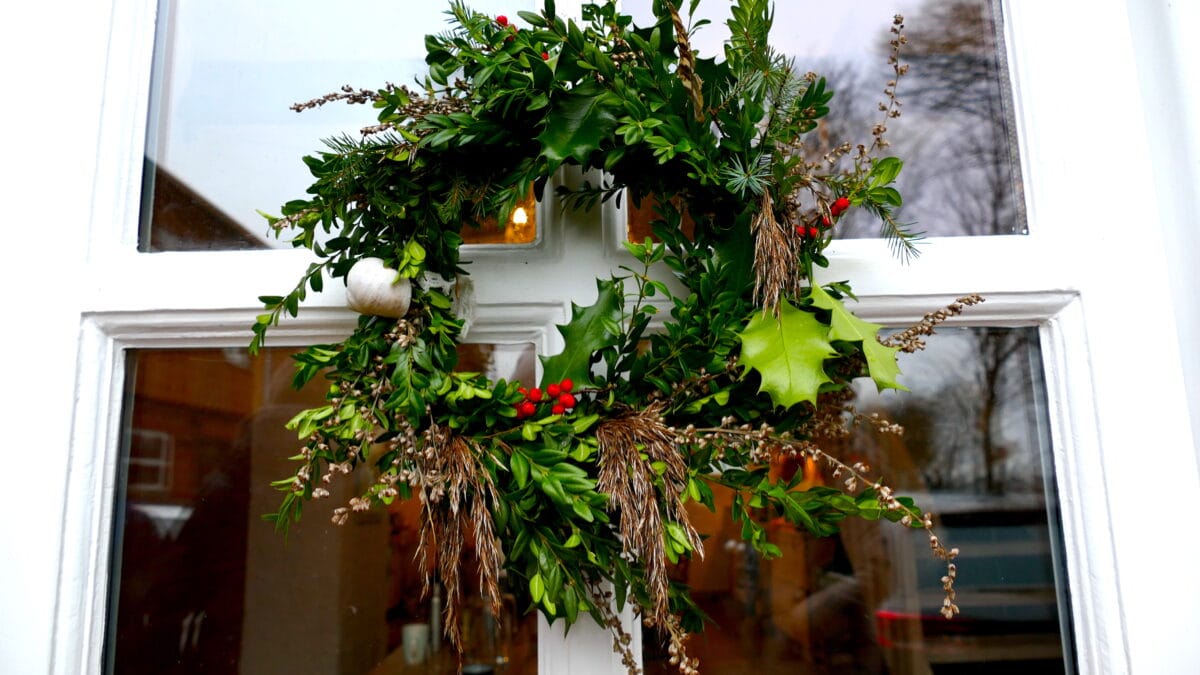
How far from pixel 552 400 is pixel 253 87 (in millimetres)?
645

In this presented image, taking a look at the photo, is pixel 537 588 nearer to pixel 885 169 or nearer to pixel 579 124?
pixel 579 124

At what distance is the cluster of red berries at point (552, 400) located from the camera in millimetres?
789

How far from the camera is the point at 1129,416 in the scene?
2.98 feet

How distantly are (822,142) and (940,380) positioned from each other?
0.35m

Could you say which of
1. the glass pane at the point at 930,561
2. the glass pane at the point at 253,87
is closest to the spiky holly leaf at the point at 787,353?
the glass pane at the point at 930,561

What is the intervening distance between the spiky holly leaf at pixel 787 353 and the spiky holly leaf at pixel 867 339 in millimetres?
19

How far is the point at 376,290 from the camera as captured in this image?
81 cm

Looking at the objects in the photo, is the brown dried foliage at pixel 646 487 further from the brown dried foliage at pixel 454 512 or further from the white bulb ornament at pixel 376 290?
the white bulb ornament at pixel 376 290

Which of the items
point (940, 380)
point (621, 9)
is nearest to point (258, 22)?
point (621, 9)

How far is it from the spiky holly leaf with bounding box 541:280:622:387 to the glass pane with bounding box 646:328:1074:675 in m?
0.25

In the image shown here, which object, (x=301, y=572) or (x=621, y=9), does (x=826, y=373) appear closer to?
(x=621, y=9)

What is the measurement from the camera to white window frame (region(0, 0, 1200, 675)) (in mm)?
893

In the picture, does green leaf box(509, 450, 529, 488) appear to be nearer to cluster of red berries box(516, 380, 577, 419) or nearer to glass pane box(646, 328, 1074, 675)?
cluster of red berries box(516, 380, 577, 419)

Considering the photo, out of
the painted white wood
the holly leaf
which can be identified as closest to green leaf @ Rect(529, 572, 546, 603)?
the holly leaf
